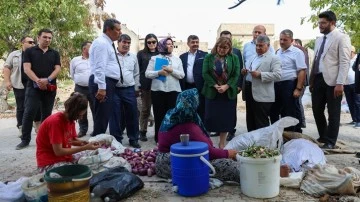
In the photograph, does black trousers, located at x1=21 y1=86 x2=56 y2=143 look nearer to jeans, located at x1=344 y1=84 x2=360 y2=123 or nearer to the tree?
the tree

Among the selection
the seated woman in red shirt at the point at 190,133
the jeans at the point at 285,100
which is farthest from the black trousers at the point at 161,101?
the seated woman in red shirt at the point at 190,133

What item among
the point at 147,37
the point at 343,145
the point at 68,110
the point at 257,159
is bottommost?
the point at 343,145

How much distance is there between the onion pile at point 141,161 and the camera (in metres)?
4.08

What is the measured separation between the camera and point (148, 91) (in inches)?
238

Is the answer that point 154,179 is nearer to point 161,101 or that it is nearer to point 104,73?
point 104,73

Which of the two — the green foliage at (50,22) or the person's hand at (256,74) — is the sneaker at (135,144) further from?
the green foliage at (50,22)

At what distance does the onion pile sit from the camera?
13.4ft

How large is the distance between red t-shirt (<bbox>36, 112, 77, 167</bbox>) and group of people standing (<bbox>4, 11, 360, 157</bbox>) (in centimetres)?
125

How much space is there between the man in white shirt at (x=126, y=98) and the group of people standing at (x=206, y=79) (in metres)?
0.02

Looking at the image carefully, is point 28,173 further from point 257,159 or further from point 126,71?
point 257,159

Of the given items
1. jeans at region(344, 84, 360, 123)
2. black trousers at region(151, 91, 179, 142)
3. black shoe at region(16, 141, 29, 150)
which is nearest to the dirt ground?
black shoe at region(16, 141, 29, 150)

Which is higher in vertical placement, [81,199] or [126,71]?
[126,71]

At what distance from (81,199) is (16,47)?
8.99 meters

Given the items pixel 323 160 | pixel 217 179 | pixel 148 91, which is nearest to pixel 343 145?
pixel 323 160
